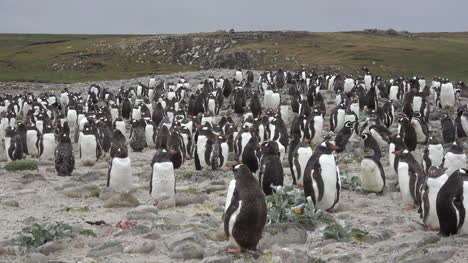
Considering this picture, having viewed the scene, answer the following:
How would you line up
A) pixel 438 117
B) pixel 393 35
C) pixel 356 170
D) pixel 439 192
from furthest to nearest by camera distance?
pixel 393 35 < pixel 438 117 < pixel 356 170 < pixel 439 192

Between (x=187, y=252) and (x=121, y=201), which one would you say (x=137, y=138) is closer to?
(x=121, y=201)

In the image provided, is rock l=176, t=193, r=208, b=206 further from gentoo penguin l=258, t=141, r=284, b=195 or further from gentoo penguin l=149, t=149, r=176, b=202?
gentoo penguin l=258, t=141, r=284, b=195

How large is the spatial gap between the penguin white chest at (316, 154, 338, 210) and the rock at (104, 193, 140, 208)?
12.1 ft

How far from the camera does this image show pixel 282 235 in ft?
27.5

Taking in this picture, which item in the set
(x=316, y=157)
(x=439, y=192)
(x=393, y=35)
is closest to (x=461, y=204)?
(x=439, y=192)

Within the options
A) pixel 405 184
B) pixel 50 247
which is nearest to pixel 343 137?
pixel 405 184

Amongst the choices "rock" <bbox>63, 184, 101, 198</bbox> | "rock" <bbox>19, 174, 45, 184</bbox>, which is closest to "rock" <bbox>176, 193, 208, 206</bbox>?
"rock" <bbox>63, 184, 101, 198</bbox>

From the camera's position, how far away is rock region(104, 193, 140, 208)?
36.4 ft

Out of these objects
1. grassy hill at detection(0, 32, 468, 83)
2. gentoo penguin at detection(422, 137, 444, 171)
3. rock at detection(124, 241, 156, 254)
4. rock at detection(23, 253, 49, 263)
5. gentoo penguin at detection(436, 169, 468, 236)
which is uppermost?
grassy hill at detection(0, 32, 468, 83)

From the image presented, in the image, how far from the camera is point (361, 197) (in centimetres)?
1179

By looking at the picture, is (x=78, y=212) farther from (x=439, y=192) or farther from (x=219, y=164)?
(x=439, y=192)

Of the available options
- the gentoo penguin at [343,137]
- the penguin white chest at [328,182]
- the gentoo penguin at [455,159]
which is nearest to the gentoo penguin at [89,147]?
the gentoo penguin at [343,137]

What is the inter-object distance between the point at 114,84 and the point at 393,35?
56.9 m

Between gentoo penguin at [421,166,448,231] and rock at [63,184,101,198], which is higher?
gentoo penguin at [421,166,448,231]
